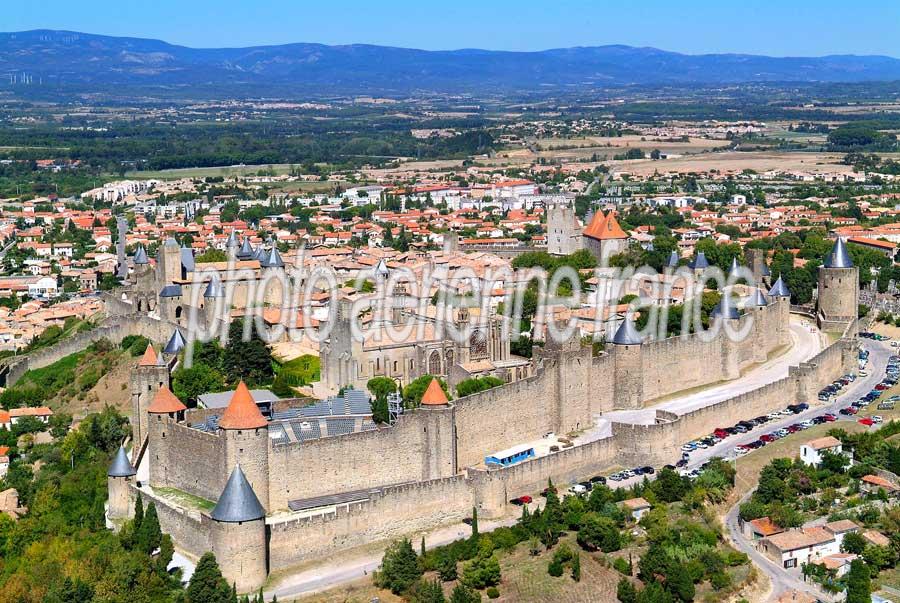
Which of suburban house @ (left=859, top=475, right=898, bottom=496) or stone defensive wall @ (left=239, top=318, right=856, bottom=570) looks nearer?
stone defensive wall @ (left=239, top=318, right=856, bottom=570)

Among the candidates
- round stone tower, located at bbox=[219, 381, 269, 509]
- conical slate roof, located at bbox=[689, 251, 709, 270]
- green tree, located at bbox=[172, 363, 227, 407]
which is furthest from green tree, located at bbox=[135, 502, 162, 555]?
conical slate roof, located at bbox=[689, 251, 709, 270]

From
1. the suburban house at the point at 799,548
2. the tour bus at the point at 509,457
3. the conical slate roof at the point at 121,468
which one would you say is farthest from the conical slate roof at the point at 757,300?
the conical slate roof at the point at 121,468

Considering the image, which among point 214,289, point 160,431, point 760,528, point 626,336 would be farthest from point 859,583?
point 214,289

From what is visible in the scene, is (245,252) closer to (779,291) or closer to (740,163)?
(779,291)

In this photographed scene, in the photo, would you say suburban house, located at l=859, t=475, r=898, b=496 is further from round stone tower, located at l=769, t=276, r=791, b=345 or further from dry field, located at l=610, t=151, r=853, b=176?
dry field, located at l=610, t=151, r=853, b=176

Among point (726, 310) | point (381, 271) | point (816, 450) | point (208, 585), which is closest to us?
point (208, 585)

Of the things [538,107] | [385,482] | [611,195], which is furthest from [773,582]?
[538,107]

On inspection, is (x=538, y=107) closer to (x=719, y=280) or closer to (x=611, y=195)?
(x=611, y=195)
